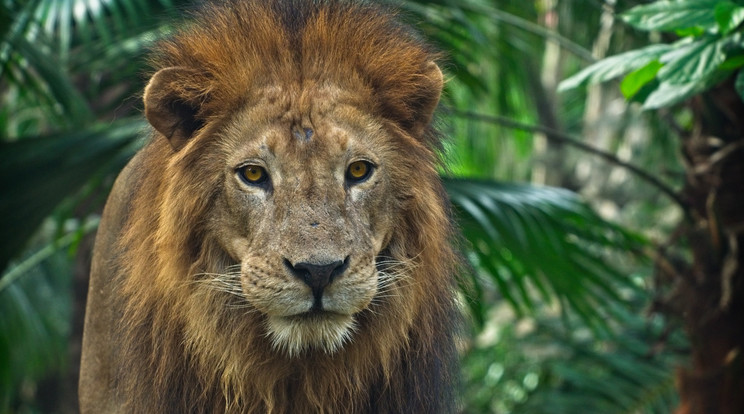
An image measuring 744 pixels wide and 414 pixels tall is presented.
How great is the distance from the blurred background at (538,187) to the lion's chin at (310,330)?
2.49ft

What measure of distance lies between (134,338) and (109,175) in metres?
1.92

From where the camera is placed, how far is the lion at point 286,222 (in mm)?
2412

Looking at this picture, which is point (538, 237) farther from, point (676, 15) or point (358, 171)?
point (358, 171)

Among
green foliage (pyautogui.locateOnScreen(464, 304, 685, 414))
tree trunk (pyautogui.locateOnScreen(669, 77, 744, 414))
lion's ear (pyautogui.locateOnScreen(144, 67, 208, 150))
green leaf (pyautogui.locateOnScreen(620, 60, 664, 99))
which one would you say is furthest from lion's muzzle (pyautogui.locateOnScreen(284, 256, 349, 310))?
tree trunk (pyautogui.locateOnScreen(669, 77, 744, 414))

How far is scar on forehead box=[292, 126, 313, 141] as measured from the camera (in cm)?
247

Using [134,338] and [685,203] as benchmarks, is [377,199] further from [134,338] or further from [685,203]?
[685,203]

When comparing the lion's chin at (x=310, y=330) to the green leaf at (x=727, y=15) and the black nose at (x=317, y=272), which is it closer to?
the black nose at (x=317, y=272)

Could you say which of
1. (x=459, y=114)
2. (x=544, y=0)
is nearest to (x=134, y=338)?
(x=459, y=114)

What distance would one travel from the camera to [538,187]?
4.73 metres

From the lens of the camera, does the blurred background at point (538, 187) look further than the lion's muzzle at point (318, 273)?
Yes

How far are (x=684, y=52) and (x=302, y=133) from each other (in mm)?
1306

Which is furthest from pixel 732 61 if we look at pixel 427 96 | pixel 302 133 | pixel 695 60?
pixel 302 133

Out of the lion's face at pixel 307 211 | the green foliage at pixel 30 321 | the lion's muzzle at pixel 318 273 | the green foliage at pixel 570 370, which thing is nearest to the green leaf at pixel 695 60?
the lion's face at pixel 307 211


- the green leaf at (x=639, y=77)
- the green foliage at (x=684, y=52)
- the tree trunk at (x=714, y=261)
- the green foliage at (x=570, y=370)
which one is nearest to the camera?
the green foliage at (x=684, y=52)
